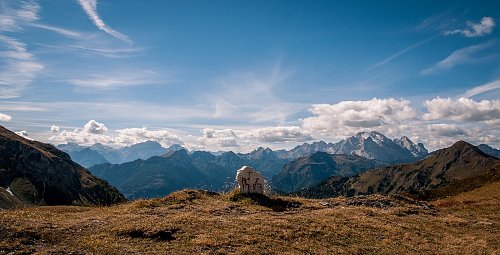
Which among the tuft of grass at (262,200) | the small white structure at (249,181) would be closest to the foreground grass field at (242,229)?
the tuft of grass at (262,200)

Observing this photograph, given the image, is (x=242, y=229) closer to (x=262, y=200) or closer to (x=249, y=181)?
(x=262, y=200)

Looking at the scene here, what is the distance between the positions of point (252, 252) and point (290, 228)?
7255 millimetres

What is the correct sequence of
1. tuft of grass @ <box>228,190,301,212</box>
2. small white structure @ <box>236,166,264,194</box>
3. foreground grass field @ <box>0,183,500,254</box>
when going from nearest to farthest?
foreground grass field @ <box>0,183,500,254</box> → tuft of grass @ <box>228,190,301,212</box> → small white structure @ <box>236,166,264,194</box>

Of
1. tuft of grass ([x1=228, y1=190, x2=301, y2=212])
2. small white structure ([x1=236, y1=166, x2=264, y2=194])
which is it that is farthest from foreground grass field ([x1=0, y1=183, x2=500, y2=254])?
small white structure ([x1=236, y1=166, x2=264, y2=194])

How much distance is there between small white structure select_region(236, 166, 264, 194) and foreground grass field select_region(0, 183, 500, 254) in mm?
1547

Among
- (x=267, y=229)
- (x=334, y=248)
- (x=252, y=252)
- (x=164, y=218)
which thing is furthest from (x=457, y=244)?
(x=164, y=218)

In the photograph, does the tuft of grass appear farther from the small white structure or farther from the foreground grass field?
the small white structure

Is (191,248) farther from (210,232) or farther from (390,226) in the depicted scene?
(390,226)

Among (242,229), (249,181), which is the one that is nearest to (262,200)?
(249,181)

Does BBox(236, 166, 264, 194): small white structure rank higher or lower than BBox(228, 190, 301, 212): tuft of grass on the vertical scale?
higher

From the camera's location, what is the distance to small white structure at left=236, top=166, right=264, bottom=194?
43.1 metres

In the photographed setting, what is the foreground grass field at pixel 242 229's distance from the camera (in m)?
22.5

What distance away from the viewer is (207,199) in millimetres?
41812

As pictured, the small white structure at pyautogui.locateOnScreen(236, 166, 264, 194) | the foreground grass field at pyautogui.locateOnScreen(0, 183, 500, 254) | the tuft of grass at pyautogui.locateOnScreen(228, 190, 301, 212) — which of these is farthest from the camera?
the small white structure at pyautogui.locateOnScreen(236, 166, 264, 194)
